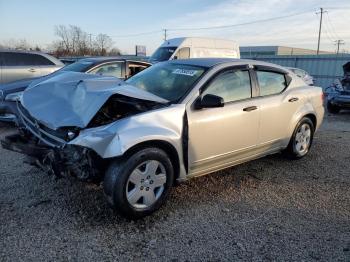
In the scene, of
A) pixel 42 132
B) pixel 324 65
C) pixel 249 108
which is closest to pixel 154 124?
pixel 42 132

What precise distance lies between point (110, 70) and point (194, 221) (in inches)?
225

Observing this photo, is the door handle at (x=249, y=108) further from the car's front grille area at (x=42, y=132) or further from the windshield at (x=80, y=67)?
the windshield at (x=80, y=67)

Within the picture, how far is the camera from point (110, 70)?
28.1 ft

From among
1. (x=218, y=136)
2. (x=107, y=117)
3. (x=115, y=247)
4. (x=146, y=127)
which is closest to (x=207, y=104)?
(x=218, y=136)

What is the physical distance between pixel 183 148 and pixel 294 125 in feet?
7.51

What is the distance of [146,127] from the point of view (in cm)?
354

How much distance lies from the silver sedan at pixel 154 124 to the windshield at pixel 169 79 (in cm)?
1

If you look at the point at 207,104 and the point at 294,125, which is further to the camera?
the point at 294,125

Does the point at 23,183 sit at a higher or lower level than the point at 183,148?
lower

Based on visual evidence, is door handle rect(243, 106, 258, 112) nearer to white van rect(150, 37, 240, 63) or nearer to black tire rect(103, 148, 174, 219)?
black tire rect(103, 148, 174, 219)

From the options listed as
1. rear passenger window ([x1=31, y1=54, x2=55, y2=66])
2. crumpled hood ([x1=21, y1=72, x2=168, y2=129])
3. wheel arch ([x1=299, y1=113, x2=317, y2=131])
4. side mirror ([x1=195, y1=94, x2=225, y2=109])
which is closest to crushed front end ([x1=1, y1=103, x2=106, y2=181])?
crumpled hood ([x1=21, y1=72, x2=168, y2=129])

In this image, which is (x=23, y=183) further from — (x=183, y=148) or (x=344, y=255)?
(x=344, y=255)

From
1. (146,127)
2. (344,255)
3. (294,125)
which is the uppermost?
(146,127)

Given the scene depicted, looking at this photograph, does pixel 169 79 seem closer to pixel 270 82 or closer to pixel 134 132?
pixel 134 132
